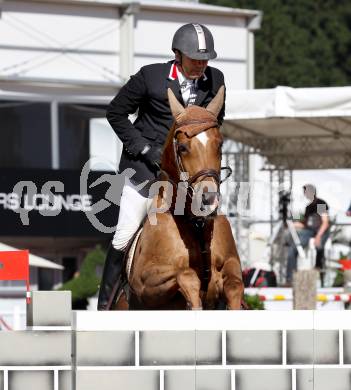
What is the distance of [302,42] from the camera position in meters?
49.2

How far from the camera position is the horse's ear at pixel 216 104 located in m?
6.69

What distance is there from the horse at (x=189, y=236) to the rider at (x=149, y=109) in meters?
0.22

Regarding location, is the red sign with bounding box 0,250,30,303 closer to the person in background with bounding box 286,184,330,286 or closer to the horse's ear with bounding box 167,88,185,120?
the horse's ear with bounding box 167,88,185,120

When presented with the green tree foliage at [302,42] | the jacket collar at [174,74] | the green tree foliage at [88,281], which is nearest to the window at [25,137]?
the green tree foliage at [88,281]

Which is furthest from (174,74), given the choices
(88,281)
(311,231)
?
(311,231)

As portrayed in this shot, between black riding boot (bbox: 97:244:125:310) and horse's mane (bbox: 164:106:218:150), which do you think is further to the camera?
black riding boot (bbox: 97:244:125:310)

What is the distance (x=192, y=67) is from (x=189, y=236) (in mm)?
971

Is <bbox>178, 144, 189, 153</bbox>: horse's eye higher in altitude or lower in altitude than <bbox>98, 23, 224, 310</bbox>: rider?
lower

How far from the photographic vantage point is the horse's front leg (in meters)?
6.38

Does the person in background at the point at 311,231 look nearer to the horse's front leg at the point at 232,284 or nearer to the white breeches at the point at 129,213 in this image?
the white breeches at the point at 129,213

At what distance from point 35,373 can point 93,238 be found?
16.0 meters

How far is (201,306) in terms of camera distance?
6293mm

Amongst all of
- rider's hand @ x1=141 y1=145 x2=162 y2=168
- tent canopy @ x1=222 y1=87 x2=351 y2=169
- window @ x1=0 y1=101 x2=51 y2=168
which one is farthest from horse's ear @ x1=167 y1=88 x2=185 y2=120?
window @ x1=0 y1=101 x2=51 y2=168

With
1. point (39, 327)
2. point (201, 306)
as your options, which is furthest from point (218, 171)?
point (39, 327)
